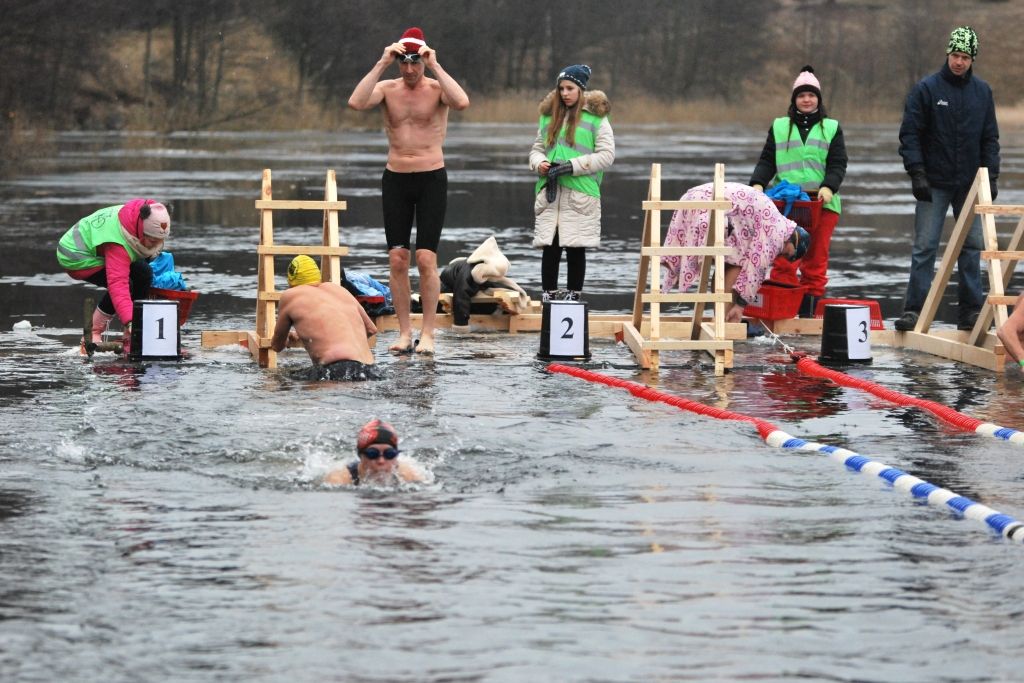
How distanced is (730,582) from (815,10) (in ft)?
284

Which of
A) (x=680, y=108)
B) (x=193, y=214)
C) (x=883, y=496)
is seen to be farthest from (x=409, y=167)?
(x=680, y=108)

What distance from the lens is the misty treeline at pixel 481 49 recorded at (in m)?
54.8

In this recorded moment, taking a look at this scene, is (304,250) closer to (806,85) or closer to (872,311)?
(806,85)

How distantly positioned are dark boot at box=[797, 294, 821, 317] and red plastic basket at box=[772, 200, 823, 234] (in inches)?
39.4

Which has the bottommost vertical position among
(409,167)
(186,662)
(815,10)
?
(186,662)

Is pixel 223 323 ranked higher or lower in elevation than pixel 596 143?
lower

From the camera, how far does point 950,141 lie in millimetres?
13570

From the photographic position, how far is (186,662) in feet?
19.4

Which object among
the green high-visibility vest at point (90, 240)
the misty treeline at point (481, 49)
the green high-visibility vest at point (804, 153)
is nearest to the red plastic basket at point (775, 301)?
the green high-visibility vest at point (804, 153)

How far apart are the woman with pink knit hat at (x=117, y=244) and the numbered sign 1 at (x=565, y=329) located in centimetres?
263

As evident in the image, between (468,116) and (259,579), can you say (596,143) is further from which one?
(468,116)

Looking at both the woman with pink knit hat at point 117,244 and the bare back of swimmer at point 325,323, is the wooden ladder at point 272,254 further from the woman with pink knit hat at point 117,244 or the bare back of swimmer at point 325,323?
the woman with pink knit hat at point 117,244

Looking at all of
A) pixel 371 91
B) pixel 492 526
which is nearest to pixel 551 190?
pixel 371 91

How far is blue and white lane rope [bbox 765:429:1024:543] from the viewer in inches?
303
